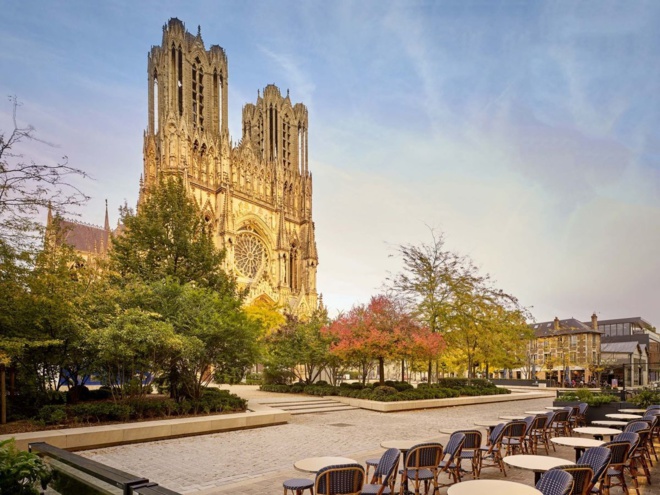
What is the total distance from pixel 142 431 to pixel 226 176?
1799 inches

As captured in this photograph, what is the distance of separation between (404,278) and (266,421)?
50.6 ft

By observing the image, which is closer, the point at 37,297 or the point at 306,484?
the point at 306,484

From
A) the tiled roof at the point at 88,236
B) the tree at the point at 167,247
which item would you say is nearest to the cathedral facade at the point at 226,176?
the tiled roof at the point at 88,236

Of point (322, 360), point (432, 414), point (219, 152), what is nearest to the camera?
point (432, 414)

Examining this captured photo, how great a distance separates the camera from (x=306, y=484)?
637cm

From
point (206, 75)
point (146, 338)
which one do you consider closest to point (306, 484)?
point (146, 338)

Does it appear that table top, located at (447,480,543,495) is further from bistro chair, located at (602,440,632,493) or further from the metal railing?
the metal railing

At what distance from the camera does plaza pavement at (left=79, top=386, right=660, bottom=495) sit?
8.68m

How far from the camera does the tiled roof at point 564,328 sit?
2234 inches

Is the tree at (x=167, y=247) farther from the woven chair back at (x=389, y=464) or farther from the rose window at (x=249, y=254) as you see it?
the rose window at (x=249, y=254)

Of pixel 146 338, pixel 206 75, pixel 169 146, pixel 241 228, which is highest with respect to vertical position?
pixel 206 75

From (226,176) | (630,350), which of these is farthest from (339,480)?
(630,350)

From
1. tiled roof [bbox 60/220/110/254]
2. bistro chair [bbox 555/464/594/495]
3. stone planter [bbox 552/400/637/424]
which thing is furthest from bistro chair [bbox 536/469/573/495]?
tiled roof [bbox 60/220/110/254]

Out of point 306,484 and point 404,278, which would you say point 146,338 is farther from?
point 404,278
